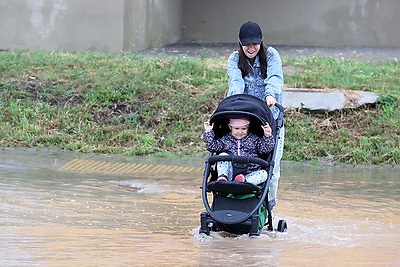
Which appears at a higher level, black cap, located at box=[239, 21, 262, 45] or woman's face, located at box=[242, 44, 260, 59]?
black cap, located at box=[239, 21, 262, 45]

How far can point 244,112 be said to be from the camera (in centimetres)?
729

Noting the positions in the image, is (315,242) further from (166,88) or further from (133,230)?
(166,88)

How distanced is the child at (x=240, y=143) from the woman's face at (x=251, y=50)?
76 cm

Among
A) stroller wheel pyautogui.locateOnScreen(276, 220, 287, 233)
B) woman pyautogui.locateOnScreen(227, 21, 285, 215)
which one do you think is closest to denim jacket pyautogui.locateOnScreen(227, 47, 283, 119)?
woman pyautogui.locateOnScreen(227, 21, 285, 215)

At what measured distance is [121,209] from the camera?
8562 mm

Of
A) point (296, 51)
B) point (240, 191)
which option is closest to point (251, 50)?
point (240, 191)

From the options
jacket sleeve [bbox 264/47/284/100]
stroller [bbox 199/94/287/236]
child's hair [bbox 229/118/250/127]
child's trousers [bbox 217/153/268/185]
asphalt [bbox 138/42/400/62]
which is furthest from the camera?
asphalt [bbox 138/42/400/62]

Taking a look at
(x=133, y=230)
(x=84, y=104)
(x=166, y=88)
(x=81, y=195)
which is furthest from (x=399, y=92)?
(x=133, y=230)

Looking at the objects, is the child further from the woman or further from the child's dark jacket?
the woman

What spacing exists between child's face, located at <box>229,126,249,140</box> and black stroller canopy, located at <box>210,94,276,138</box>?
0.10 meters

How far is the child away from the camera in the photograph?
7.38m

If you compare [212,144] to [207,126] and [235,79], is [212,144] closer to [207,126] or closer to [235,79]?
[207,126]

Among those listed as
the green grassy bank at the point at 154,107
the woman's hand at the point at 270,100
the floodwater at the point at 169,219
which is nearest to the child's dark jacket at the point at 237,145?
the woman's hand at the point at 270,100

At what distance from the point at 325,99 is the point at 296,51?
556cm
